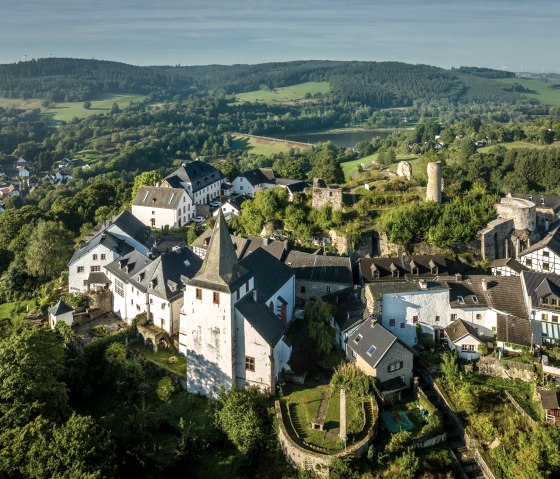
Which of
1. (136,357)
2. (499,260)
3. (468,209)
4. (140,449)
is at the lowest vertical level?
(140,449)

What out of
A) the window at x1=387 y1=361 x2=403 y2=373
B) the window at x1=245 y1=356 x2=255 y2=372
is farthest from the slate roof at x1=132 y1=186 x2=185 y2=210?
the window at x1=387 y1=361 x2=403 y2=373

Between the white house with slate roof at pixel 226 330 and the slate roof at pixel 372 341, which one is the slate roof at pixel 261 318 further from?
the slate roof at pixel 372 341

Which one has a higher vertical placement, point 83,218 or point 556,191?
point 556,191

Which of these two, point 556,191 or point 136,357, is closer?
point 136,357

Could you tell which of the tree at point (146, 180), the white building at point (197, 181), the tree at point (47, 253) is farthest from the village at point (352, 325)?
the tree at point (146, 180)

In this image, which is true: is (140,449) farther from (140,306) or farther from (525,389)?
(525,389)

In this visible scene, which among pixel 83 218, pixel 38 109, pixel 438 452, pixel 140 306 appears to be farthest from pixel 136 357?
pixel 38 109

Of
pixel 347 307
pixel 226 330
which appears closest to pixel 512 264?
pixel 347 307
